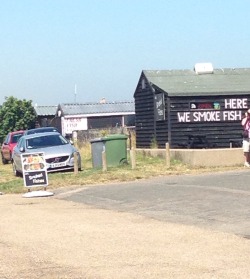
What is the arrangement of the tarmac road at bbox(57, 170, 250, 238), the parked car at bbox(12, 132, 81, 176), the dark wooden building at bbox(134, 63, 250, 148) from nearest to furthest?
1. the tarmac road at bbox(57, 170, 250, 238)
2. the parked car at bbox(12, 132, 81, 176)
3. the dark wooden building at bbox(134, 63, 250, 148)

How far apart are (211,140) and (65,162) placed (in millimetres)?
10030

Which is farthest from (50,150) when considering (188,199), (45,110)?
(45,110)

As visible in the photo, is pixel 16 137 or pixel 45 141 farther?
pixel 16 137

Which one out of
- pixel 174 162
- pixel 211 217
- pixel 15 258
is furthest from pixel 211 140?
pixel 15 258

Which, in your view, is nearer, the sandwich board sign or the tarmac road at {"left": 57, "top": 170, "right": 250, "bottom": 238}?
the tarmac road at {"left": 57, "top": 170, "right": 250, "bottom": 238}

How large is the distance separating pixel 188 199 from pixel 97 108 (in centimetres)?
5586

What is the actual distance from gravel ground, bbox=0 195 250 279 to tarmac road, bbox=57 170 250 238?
57 cm

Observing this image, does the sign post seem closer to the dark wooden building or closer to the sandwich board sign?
the sandwich board sign

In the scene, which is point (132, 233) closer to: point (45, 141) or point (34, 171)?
point (34, 171)

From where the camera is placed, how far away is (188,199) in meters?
15.3

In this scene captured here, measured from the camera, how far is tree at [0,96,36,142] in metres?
70.1

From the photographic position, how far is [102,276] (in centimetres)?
813

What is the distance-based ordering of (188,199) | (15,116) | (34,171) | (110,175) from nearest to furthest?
(188,199), (34,171), (110,175), (15,116)

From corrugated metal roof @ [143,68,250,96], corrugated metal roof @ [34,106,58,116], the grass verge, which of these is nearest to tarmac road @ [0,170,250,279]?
the grass verge
